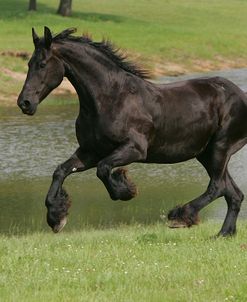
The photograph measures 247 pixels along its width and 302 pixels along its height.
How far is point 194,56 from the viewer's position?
46.6 metres

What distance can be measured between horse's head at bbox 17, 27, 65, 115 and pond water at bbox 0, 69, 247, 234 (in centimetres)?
495

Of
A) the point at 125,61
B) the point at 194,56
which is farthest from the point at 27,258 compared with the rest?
the point at 194,56

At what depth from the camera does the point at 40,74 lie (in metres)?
10.2

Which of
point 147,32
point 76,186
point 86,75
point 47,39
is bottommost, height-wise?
point 147,32

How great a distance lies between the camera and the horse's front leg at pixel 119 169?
10094 millimetres

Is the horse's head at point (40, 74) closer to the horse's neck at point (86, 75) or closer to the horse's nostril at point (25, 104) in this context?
the horse's nostril at point (25, 104)

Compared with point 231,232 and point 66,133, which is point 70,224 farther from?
point 66,133

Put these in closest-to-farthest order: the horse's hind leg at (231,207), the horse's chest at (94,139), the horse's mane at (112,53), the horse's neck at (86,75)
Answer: the horse's chest at (94,139) < the horse's neck at (86,75) < the horse's mane at (112,53) < the horse's hind leg at (231,207)

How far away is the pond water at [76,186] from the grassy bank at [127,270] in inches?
189

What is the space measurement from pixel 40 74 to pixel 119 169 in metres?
1.36

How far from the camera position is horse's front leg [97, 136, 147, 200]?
10.1 m

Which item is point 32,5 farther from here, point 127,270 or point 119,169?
point 127,270

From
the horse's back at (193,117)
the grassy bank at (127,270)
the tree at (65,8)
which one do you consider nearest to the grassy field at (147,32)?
the tree at (65,8)

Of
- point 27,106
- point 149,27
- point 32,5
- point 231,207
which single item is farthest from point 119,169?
point 32,5
